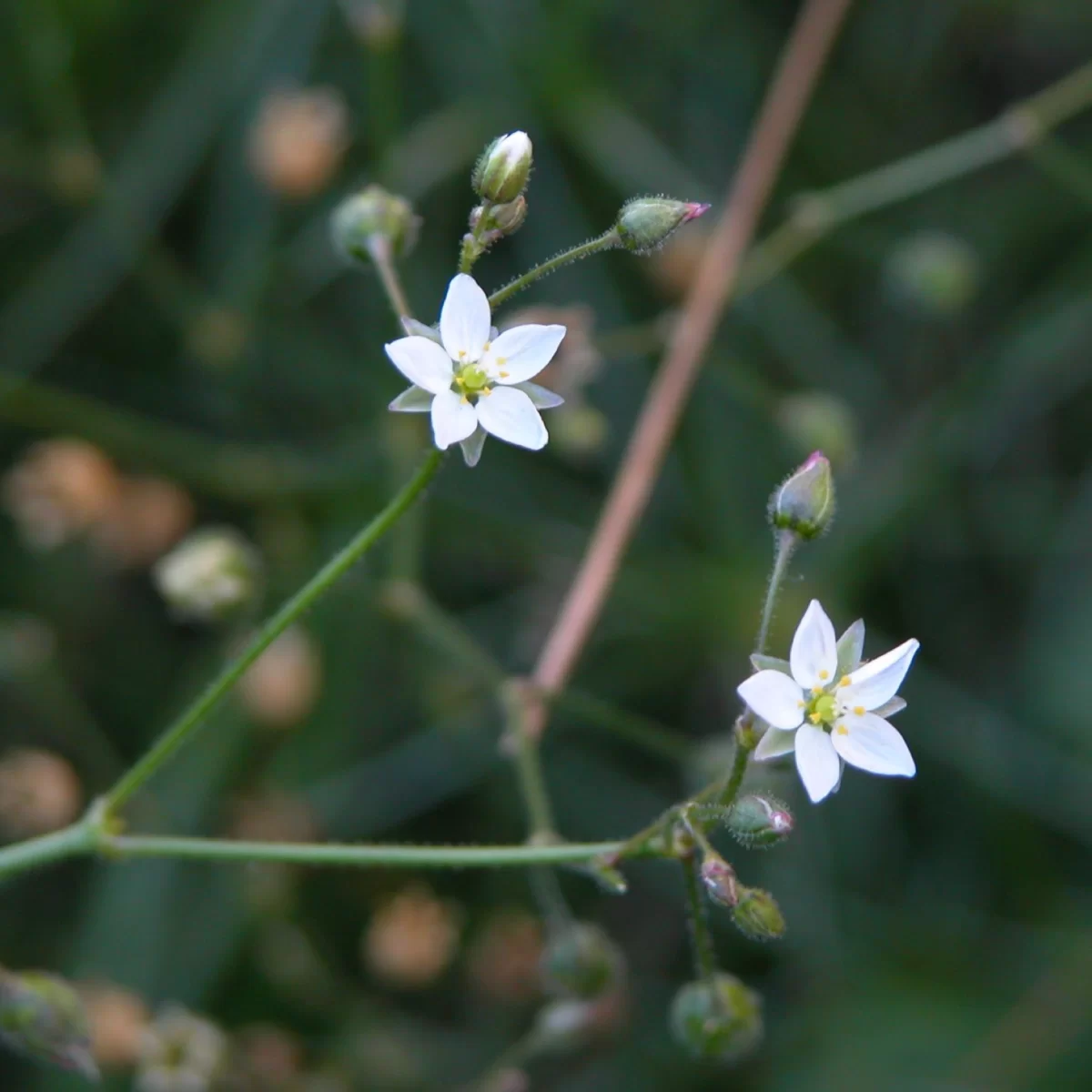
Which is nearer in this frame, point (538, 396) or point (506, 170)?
point (506, 170)

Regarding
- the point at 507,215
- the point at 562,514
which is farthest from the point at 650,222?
the point at 562,514

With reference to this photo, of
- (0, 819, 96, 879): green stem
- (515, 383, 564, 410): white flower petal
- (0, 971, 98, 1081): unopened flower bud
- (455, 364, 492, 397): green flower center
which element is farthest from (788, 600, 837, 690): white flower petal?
(0, 971, 98, 1081): unopened flower bud

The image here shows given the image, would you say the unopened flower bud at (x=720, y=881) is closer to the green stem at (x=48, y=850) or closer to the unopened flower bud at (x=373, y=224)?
the green stem at (x=48, y=850)

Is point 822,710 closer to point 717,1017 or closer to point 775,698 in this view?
point 775,698

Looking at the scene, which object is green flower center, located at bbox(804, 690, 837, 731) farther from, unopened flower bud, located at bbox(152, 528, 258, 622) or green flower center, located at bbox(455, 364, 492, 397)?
unopened flower bud, located at bbox(152, 528, 258, 622)

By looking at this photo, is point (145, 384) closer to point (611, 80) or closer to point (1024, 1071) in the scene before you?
point (611, 80)

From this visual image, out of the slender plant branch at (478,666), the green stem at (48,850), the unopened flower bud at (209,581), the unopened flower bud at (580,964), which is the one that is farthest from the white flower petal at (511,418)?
the unopened flower bud at (209,581)
